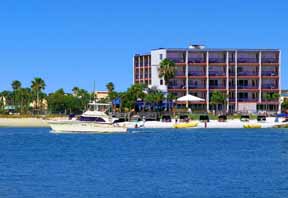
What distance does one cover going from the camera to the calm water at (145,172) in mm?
49000

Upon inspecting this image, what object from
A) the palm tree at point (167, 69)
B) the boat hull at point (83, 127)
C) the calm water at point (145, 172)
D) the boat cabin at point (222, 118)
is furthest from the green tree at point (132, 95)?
the calm water at point (145, 172)

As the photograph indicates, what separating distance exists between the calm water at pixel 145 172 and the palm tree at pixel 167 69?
322 feet

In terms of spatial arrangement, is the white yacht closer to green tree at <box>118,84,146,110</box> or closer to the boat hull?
the boat hull

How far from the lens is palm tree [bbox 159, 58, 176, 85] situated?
19000 centimetres

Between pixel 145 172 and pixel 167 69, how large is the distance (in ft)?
427

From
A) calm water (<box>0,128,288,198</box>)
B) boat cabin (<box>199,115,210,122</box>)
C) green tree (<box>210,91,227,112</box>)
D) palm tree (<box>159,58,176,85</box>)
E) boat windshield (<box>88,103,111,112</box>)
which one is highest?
palm tree (<box>159,58,176,85</box>)

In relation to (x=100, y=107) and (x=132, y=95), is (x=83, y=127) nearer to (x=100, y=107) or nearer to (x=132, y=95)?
(x=100, y=107)

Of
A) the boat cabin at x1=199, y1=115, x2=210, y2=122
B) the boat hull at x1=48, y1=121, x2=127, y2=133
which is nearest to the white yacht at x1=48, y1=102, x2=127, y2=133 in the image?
the boat hull at x1=48, y1=121, x2=127, y2=133

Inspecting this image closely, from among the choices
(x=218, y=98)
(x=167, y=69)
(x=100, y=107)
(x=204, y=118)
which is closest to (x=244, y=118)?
(x=204, y=118)

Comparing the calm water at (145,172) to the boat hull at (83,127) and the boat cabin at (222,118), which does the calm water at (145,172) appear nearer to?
the boat hull at (83,127)

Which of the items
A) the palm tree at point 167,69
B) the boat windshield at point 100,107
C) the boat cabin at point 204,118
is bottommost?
the boat cabin at point 204,118

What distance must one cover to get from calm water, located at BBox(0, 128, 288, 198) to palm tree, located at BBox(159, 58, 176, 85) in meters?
98.0

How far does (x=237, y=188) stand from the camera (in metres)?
50.6

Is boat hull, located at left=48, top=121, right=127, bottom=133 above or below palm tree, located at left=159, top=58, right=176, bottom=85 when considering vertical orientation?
below
